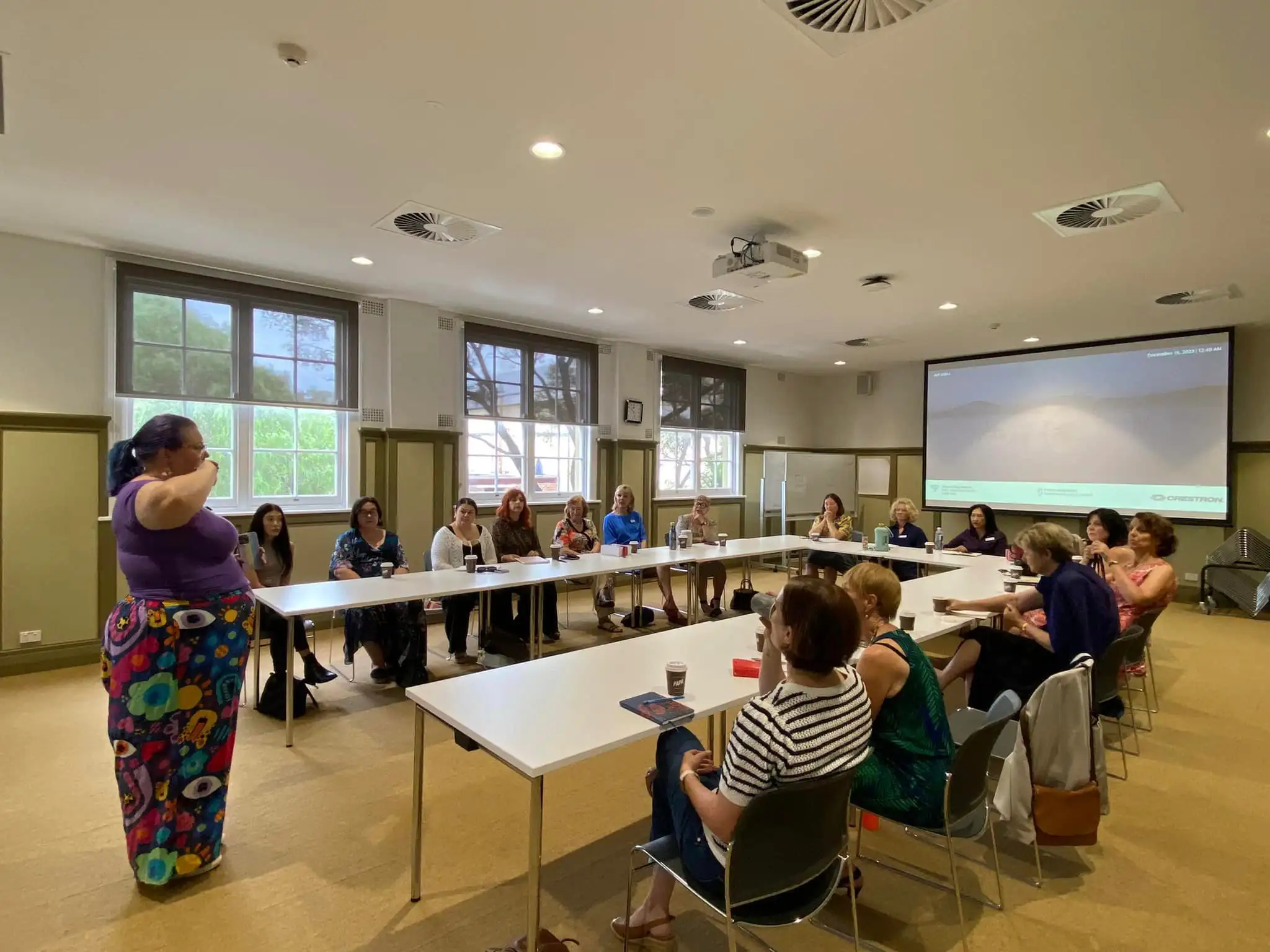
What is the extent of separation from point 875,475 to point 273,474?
24.4 ft

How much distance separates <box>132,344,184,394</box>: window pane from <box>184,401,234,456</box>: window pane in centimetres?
20

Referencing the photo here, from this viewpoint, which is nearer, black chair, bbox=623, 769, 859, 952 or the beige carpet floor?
black chair, bbox=623, 769, 859, 952

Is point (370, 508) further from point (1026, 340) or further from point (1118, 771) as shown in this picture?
point (1026, 340)

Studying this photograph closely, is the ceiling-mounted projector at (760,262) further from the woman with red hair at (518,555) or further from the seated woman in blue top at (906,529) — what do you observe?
the seated woman in blue top at (906,529)

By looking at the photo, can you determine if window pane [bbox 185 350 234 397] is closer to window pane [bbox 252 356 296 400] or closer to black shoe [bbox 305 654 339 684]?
window pane [bbox 252 356 296 400]

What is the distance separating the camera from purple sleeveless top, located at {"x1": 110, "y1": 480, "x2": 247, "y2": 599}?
2078 mm

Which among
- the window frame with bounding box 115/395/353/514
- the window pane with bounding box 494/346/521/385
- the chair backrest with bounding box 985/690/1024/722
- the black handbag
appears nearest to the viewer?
the chair backrest with bounding box 985/690/1024/722

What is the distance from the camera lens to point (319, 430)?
564 centimetres

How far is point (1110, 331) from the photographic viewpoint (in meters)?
6.76

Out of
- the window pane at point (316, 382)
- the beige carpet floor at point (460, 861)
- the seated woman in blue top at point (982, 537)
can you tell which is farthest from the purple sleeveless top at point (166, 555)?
the seated woman in blue top at point (982, 537)

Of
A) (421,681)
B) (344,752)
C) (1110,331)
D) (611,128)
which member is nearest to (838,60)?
(611,128)

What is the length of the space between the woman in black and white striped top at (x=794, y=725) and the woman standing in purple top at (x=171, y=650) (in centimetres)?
156

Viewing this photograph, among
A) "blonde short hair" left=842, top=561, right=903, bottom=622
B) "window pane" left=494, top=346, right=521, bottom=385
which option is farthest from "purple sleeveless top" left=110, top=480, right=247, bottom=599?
"window pane" left=494, top=346, right=521, bottom=385

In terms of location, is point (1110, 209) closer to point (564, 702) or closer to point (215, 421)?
point (564, 702)
